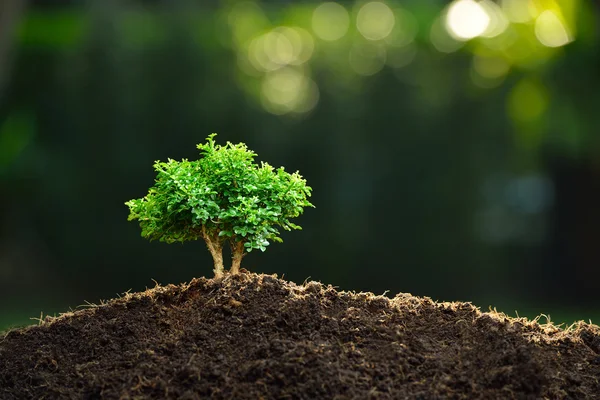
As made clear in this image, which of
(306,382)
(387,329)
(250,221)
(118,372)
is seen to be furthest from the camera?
(250,221)

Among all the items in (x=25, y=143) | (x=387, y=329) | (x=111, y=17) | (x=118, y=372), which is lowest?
(x=118, y=372)

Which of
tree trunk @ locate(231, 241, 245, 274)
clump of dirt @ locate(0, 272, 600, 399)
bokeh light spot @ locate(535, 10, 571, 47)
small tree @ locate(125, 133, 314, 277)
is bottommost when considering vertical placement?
clump of dirt @ locate(0, 272, 600, 399)

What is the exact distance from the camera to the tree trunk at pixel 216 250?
468 centimetres

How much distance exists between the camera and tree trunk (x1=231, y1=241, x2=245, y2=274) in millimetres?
4695

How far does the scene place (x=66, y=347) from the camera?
14.0 feet

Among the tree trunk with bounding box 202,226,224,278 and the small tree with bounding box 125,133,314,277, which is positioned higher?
the small tree with bounding box 125,133,314,277

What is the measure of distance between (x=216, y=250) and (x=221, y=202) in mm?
361

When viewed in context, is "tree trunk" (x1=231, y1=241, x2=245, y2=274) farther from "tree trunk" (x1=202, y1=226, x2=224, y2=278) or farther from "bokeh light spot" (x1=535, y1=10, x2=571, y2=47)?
"bokeh light spot" (x1=535, y1=10, x2=571, y2=47)

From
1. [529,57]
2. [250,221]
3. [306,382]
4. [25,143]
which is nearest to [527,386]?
[306,382]

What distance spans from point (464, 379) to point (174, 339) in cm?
162

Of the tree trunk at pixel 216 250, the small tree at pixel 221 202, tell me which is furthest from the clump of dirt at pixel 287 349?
the small tree at pixel 221 202

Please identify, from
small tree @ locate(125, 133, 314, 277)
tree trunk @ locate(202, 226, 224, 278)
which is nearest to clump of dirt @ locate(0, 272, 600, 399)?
tree trunk @ locate(202, 226, 224, 278)

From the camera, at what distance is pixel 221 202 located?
4586 millimetres

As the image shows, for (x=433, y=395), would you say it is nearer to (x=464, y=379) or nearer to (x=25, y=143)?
(x=464, y=379)
